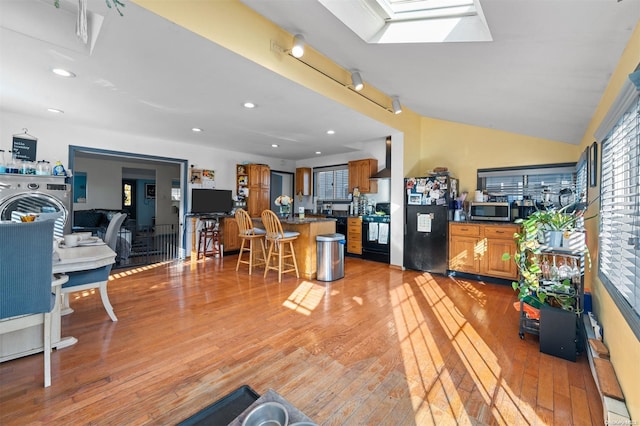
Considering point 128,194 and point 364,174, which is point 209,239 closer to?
point 364,174

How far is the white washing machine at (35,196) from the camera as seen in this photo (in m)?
3.72

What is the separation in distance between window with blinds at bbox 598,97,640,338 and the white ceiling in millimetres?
572

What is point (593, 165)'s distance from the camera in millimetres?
2508

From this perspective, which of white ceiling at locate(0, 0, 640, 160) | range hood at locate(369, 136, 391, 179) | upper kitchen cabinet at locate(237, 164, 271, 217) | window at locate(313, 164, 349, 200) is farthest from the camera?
window at locate(313, 164, 349, 200)

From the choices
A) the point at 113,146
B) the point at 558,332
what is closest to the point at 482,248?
the point at 558,332

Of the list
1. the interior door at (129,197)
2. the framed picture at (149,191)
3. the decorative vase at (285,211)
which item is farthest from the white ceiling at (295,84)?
the interior door at (129,197)

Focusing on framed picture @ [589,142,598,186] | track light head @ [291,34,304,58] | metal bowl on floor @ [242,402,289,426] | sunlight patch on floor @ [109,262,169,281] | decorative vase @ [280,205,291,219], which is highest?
track light head @ [291,34,304,58]

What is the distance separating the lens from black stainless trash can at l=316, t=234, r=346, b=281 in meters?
4.09

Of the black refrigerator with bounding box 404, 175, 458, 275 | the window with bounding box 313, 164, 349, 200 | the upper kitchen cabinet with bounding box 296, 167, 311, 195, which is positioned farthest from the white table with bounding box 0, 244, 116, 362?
the upper kitchen cabinet with bounding box 296, 167, 311, 195

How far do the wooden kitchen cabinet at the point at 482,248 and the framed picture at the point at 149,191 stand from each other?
1063 cm

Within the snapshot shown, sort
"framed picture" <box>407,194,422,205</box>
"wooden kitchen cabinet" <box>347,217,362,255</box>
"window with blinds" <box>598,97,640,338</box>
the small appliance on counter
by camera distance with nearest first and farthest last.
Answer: "window with blinds" <box>598,97,640,338</box> < the small appliance on counter < "framed picture" <box>407,194,422,205</box> < "wooden kitchen cabinet" <box>347,217,362,255</box>

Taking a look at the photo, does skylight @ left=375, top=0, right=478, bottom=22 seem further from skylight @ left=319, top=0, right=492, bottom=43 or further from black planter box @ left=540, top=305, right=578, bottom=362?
black planter box @ left=540, top=305, right=578, bottom=362

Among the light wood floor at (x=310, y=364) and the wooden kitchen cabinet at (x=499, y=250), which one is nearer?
the light wood floor at (x=310, y=364)

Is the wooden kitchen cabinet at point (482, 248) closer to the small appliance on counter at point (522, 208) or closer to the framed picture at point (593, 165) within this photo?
the small appliance on counter at point (522, 208)
